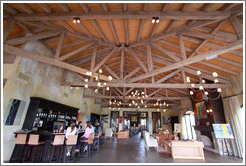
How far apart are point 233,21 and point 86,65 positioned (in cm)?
801

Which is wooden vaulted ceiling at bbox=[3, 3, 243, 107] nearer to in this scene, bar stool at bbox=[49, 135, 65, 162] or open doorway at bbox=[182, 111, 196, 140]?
bar stool at bbox=[49, 135, 65, 162]

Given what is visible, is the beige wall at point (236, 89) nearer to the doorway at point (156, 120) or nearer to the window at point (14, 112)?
the window at point (14, 112)

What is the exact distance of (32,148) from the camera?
4305 mm

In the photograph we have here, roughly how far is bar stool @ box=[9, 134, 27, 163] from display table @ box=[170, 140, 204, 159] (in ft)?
18.3

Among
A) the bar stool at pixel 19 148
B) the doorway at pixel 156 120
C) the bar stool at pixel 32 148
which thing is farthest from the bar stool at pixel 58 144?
the doorway at pixel 156 120

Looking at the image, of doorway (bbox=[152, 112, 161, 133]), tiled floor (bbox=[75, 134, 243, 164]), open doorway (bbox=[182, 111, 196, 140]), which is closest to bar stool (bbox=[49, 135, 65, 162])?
tiled floor (bbox=[75, 134, 243, 164])

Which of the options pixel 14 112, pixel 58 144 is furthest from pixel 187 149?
pixel 14 112

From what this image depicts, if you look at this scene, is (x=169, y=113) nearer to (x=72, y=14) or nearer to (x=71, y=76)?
(x=71, y=76)

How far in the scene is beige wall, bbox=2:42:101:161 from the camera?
14.8 ft

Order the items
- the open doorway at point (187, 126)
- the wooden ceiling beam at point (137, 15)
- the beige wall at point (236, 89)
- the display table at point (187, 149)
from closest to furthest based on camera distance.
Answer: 1. the wooden ceiling beam at point (137, 15)
2. the display table at point (187, 149)
3. the beige wall at point (236, 89)
4. the open doorway at point (187, 126)

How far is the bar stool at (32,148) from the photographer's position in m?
4.02

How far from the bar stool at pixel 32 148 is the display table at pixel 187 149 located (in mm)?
5070

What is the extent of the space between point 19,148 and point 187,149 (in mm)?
6638

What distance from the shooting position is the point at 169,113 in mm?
16094
